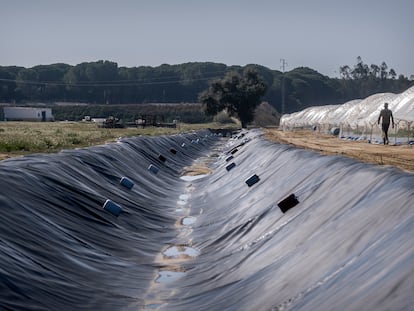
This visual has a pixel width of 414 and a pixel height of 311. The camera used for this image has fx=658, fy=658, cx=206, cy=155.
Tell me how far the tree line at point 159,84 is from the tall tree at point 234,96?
50.4m

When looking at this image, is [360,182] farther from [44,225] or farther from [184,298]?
[44,225]

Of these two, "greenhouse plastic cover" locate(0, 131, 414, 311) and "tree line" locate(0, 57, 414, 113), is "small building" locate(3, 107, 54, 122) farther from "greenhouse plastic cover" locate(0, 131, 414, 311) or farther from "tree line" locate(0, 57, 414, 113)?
"greenhouse plastic cover" locate(0, 131, 414, 311)

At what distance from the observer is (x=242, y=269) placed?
8.31m

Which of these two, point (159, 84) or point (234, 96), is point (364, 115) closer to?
point (234, 96)

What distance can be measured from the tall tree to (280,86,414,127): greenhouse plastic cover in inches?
177

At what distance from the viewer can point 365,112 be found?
44781mm

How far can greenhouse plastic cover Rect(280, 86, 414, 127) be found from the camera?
32.5 meters

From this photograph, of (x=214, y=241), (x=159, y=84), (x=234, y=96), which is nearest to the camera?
(x=214, y=241)

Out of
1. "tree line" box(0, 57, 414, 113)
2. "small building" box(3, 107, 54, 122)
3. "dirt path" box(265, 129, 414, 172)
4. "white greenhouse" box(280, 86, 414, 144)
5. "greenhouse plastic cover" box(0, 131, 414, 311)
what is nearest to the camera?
"greenhouse plastic cover" box(0, 131, 414, 311)

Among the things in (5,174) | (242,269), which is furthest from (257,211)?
(5,174)

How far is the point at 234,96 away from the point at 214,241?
57.1 meters

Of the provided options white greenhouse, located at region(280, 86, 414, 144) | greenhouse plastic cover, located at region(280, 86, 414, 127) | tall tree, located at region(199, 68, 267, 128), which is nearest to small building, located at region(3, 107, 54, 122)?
tall tree, located at region(199, 68, 267, 128)

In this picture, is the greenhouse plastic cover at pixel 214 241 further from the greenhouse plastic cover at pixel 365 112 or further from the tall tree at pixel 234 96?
the tall tree at pixel 234 96

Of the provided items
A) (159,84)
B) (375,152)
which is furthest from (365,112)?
(159,84)
